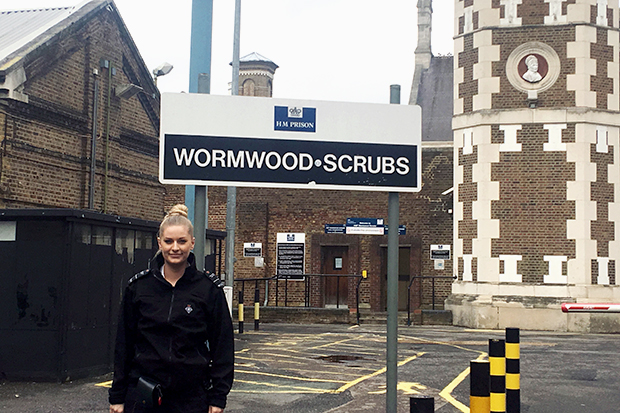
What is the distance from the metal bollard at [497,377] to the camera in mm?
5250

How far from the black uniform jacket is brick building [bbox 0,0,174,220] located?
12.9 meters

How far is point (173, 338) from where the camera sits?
3.88 meters

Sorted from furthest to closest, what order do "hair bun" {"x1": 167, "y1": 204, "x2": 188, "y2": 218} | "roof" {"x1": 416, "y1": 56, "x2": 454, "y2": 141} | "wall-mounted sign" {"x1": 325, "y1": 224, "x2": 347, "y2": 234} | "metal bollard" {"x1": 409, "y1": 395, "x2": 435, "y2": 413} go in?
"roof" {"x1": 416, "y1": 56, "x2": 454, "y2": 141} < "wall-mounted sign" {"x1": 325, "y1": 224, "x2": 347, "y2": 234} < "metal bollard" {"x1": 409, "y1": 395, "x2": 435, "y2": 413} < "hair bun" {"x1": 167, "y1": 204, "x2": 188, "y2": 218}

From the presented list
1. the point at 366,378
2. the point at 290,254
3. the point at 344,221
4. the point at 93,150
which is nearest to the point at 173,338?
the point at 366,378

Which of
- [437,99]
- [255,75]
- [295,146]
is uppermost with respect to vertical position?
[255,75]

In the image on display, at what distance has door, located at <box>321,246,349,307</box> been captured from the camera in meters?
25.6

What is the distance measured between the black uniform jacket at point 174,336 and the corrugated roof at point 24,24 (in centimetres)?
1417

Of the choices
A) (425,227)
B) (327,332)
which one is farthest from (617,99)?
(327,332)

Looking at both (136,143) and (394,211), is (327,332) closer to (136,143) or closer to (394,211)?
(136,143)

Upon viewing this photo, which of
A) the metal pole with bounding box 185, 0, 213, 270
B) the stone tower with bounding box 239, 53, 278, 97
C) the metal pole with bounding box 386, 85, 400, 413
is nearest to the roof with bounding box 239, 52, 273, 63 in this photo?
the stone tower with bounding box 239, 53, 278, 97

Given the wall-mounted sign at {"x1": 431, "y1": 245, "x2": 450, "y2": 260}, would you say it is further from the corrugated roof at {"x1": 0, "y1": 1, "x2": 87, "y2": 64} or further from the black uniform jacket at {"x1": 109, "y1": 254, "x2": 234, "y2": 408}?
the black uniform jacket at {"x1": 109, "y1": 254, "x2": 234, "y2": 408}

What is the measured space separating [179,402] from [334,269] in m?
21.9

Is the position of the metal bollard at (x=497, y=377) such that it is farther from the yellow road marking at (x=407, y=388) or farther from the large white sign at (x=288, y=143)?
the yellow road marking at (x=407, y=388)

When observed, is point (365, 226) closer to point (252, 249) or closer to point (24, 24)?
point (252, 249)
